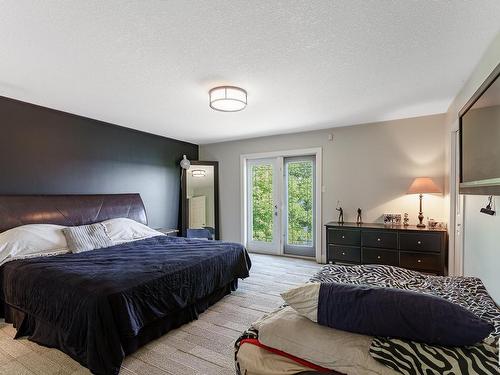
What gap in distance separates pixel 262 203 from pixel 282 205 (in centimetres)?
48

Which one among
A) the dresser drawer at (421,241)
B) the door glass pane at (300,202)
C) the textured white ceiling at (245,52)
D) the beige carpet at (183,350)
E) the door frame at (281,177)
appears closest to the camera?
the textured white ceiling at (245,52)

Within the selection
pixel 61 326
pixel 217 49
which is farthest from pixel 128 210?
pixel 217 49

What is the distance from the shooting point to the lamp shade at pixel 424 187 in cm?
357

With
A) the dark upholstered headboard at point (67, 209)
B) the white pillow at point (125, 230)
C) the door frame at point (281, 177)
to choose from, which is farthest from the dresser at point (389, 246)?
the dark upholstered headboard at point (67, 209)

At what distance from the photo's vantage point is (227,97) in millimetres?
2750

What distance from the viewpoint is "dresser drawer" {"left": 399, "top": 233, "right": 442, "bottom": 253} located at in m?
3.44

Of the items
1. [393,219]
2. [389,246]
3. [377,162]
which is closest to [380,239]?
[389,246]

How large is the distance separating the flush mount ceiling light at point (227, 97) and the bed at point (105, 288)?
170cm

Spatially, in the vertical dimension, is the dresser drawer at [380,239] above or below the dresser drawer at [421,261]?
above

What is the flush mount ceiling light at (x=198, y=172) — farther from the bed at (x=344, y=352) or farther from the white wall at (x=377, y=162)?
the bed at (x=344, y=352)

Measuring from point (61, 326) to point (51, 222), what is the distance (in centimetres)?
184

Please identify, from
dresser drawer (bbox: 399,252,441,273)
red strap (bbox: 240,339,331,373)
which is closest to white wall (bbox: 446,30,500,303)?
dresser drawer (bbox: 399,252,441,273)

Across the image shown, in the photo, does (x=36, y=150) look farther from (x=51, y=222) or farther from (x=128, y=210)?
(x=128, y=210)

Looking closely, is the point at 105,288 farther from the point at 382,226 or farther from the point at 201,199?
the point at 201,199
